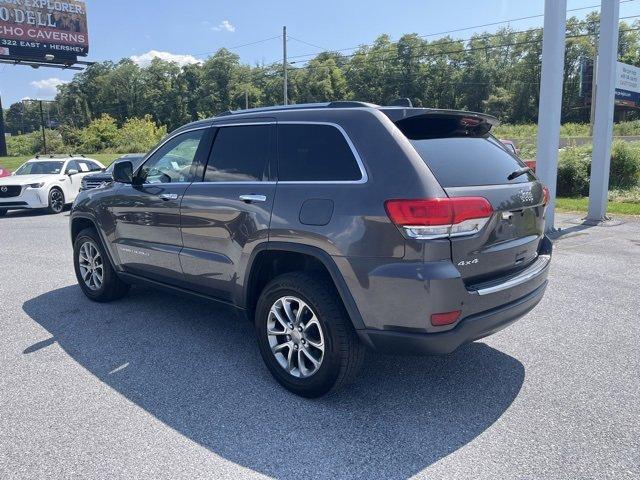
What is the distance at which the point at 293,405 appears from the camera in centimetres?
340

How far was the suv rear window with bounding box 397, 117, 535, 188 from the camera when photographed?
319cm

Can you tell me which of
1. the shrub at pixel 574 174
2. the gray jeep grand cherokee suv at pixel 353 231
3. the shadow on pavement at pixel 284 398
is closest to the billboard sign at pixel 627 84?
the shrub at pixel 574 174

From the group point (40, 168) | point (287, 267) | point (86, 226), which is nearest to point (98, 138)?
point (40, 168)

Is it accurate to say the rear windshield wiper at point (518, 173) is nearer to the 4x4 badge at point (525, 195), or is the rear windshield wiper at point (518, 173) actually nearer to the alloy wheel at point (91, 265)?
the 4x4 badge at point (525, 195)

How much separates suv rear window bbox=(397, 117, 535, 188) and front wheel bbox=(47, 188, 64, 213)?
13.5 meters

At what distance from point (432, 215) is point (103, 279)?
3888 millimetres

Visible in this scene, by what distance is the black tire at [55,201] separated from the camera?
47.2 ft

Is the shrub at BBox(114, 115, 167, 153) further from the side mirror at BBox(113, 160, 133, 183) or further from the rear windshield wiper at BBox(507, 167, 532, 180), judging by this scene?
the rear windshield wiper at BBox(507, 167, 532, 180)

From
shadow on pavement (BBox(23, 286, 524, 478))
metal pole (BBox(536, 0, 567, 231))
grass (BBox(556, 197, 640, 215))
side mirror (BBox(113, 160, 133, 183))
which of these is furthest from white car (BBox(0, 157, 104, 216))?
grass (BBox(556, 197, 640, 215))

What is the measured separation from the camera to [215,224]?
13.1ft

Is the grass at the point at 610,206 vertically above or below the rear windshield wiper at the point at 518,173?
below

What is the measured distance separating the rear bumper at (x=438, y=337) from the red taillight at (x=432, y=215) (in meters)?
0.55

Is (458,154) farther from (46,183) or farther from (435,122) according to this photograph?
(46,183)

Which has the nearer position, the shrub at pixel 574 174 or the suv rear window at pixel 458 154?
the suv rear window at pixel 458 154
